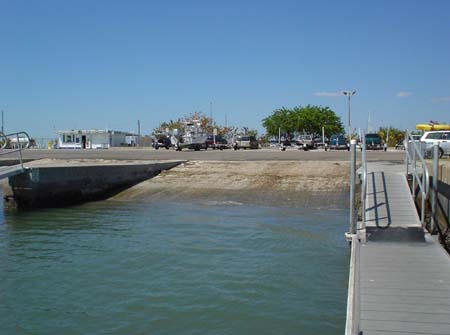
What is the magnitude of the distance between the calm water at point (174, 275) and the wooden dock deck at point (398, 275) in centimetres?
84

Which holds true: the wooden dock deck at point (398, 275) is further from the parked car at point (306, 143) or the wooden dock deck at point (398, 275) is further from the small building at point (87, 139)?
the small building at point (87, 139)

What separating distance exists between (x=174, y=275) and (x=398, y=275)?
4224 millimetres

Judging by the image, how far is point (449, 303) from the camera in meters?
5.91

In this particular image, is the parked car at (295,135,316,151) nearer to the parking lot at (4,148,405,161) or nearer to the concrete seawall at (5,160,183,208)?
the parking lot at (4,148,405,161)

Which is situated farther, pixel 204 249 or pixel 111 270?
pixel 204 249

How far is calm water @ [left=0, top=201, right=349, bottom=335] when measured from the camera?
7.28 meters

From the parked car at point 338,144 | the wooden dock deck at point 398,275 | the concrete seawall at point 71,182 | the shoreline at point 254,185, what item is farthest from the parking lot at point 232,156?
the wooden dock deck at point 398,275

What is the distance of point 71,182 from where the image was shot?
67.7 ft

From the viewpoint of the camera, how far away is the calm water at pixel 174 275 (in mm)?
7277

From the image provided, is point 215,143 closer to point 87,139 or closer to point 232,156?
point 232,156

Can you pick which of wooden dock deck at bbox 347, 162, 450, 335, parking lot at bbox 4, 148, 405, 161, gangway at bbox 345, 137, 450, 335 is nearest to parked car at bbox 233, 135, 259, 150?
parking lot at bbox 4, 148, 405, 161

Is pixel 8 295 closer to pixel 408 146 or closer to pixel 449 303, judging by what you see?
pixel 449 303

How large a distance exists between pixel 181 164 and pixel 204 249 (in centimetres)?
1615

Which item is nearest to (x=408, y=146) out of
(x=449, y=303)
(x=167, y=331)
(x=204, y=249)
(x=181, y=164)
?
(x=204, y=249)
